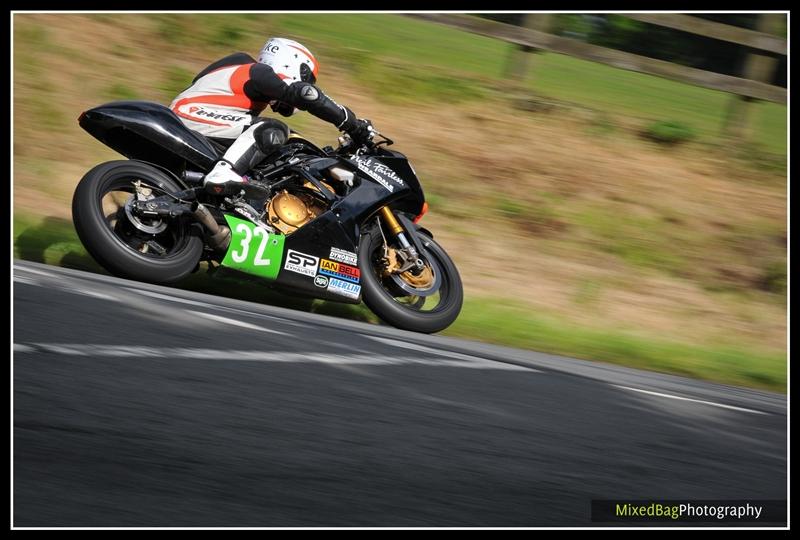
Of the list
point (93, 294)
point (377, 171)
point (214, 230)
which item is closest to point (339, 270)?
point (377, 171)

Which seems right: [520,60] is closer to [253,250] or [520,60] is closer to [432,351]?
[253,250]

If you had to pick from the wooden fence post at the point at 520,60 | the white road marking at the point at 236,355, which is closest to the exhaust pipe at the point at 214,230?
the white road marking at the point at 236,355

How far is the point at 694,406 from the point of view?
193 inches

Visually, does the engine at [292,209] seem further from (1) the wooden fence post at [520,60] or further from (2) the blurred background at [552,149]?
(1) the wooden fence post at [520,60]

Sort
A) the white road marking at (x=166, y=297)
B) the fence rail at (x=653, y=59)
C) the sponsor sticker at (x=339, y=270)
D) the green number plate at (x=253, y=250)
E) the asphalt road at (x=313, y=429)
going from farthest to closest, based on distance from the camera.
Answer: the fence rail at (x=653, y=59), the sponsor sticker at (x=339, y=270), the green number plate at (x=253, y=250), the white road marking at (x=166, y=297), the asphalt road at (x=313, y=429)

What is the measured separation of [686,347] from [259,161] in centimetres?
396

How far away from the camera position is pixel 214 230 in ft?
18.8

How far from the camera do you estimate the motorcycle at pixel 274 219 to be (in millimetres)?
5590

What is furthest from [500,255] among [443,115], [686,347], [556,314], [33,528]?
[33,528]

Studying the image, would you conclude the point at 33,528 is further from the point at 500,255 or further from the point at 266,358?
the point at 500,255

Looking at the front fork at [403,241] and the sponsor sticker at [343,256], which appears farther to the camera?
the front fork at [403,241]

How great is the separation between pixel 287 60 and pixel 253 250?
135 cm

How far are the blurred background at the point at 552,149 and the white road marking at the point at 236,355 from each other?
7.22 ft

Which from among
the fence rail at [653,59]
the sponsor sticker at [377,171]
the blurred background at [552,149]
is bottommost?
the blurred background at [552,149]
